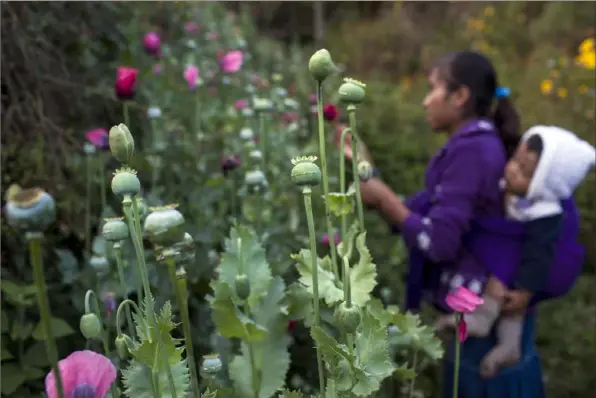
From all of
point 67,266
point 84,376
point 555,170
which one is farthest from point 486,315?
point 84,376

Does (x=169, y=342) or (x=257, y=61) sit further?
(x=257, y=61)

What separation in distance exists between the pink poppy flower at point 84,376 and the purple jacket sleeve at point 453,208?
87 cm

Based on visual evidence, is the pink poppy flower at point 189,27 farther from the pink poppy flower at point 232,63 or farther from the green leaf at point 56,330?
the green leaf at point 56,330

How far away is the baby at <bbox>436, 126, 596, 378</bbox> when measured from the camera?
1245 mm

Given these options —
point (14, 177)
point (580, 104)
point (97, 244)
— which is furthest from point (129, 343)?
point (580, 104)

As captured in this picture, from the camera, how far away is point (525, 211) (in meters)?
1.30

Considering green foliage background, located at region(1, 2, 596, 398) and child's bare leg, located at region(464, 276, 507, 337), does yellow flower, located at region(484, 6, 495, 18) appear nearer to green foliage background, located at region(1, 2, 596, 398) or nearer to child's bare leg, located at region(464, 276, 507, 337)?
green foliage background, located at region(1, 2, 596, 398)

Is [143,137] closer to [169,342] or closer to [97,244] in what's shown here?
[97,244]

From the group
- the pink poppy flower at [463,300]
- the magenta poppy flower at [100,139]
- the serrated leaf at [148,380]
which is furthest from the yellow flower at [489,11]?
the serrated leaf at [148,380]

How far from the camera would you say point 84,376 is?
1.90 feet

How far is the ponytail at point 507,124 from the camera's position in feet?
4.89

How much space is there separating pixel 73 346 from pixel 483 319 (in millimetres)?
828

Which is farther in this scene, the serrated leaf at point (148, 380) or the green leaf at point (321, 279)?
the green leaf at point (321, 279)

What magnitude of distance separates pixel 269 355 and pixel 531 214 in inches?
29.5
